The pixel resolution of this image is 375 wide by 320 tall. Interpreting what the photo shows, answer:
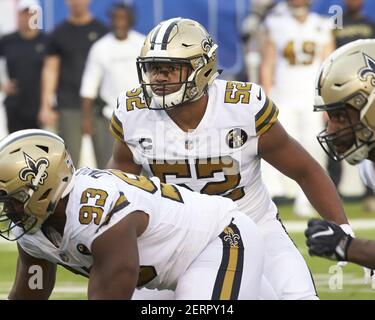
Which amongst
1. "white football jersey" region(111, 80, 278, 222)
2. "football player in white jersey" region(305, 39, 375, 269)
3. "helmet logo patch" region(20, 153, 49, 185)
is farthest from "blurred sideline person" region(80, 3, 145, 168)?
"helmet logo patch" region(20, 153, 49, 185)

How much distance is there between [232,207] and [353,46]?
2.72 ft

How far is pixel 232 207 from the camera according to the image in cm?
484

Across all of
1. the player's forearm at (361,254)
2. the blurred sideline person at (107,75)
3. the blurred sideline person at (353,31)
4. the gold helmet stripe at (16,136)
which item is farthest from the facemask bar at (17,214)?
the blurred sideline person at (353,31)

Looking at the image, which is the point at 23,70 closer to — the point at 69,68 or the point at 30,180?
the point at 69,68

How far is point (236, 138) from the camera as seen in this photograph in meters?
5.23

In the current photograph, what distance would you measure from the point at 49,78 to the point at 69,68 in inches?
11.2

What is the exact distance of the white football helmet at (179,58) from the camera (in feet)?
17.1

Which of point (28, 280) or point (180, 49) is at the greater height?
point (180, 49)

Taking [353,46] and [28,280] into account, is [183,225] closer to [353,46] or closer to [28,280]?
[28,280]

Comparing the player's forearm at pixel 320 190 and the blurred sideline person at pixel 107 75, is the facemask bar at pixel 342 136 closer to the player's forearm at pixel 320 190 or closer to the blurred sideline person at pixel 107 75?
the player's forearm at pixel 320 190

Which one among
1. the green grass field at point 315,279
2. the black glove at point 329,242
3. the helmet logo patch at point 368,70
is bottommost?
the green grass field at point 315,279

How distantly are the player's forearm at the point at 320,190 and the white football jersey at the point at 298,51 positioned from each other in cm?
529

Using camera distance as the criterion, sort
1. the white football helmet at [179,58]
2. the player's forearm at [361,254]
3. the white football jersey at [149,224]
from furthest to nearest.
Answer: the white football helmet at [179,58] < the white football jersey at [149,224] < the player's forearm at [361,254]

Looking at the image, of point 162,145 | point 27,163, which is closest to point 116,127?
point 162,145
